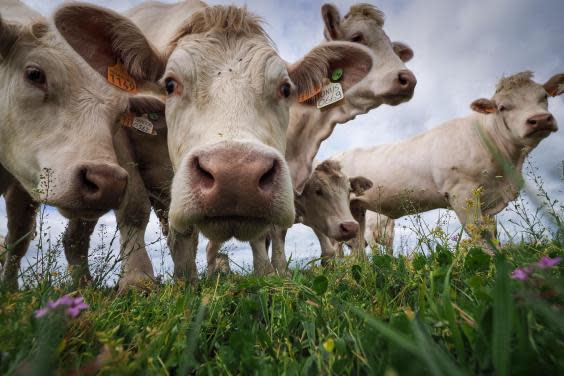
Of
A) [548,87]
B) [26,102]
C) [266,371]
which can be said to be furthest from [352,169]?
[266,371]

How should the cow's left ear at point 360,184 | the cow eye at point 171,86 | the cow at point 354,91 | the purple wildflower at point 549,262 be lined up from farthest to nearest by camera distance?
the cow's left ear at point 360,184
the cow at point 354,91
the cow eye at point 171,86
the purple wildflower at point 549,262

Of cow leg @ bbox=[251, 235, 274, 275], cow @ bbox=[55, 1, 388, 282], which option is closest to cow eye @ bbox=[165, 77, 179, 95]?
cow @ bbox=[55, 1, 388, 282]

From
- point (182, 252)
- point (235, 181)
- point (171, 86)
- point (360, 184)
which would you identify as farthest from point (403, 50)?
point (235, 181)

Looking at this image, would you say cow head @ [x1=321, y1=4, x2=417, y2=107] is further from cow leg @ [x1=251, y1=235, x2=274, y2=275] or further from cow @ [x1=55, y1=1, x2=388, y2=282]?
cow leg @ [x1=251, y1=235, x2=274, y2=275]

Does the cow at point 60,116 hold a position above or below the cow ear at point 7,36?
below

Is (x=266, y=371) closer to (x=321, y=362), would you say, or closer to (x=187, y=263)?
(x=321, y=362)

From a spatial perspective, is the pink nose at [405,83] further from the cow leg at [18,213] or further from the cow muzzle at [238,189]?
the cow leg at [18,213]

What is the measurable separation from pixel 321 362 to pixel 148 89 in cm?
319

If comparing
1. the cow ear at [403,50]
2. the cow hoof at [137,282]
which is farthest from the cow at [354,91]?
the cow hoof at [137,282]

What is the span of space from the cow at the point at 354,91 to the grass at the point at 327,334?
4.22 m

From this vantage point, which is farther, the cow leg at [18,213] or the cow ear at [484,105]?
the cow ear at [484,105]

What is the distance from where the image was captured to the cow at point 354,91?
6176mm

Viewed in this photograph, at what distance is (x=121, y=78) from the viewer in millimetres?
3516

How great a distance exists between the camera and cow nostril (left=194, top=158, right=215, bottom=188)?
2.09 metres
